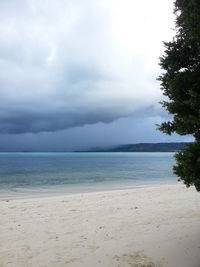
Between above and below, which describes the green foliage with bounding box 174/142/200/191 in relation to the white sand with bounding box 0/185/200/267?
above

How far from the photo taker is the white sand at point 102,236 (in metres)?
8.23

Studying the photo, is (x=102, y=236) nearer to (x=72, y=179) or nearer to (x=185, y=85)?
(x=185, y=85)

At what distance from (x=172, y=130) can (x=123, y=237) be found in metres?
3.95

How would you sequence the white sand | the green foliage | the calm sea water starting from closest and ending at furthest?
the green foliage, the white sand, the calm sea water

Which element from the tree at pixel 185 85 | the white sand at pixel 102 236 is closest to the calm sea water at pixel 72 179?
the white sand at pixel 102 236

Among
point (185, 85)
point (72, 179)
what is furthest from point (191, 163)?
point (72, 179)

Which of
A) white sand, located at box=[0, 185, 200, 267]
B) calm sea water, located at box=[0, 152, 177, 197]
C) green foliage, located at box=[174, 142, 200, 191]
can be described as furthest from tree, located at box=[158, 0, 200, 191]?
calm sea water, located at box=[0, 152, 177, 197]

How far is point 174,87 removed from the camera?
804 cm

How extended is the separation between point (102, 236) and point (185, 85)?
18.6ft

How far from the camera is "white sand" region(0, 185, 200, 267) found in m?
8.23

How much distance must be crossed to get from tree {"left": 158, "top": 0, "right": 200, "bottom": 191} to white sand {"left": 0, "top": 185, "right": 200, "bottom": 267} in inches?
92.4

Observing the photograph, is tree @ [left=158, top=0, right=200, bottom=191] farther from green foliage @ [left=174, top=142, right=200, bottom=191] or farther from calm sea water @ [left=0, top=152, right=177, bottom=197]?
calm sea water @ [left=0, top=152, right=177, bottom=197]

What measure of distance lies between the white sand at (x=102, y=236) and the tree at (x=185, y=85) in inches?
92.4

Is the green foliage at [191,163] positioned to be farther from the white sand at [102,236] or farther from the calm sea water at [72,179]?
the calm sea water at [72,179]
